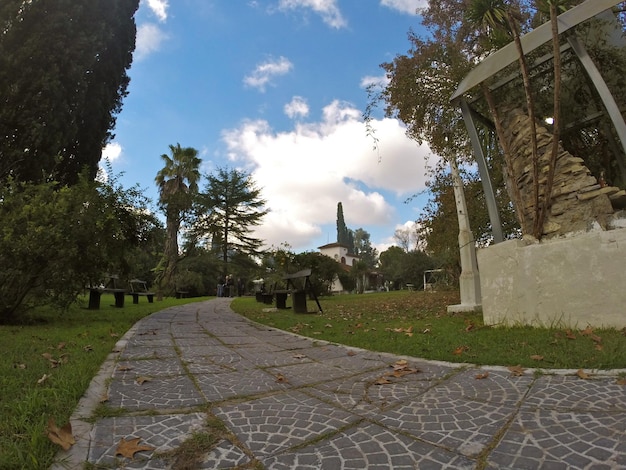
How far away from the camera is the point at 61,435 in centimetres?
168

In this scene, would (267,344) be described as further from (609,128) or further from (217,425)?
(609,128)

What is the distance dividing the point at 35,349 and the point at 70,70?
938 cm

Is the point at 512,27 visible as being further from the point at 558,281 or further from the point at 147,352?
the point at 147,352

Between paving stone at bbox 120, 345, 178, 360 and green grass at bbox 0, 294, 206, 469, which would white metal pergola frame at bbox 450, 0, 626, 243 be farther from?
green grass at bbox 0, 294, 206, 469

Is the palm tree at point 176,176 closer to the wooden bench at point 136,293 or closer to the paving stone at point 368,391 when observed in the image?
the wooden bench at point 136,293

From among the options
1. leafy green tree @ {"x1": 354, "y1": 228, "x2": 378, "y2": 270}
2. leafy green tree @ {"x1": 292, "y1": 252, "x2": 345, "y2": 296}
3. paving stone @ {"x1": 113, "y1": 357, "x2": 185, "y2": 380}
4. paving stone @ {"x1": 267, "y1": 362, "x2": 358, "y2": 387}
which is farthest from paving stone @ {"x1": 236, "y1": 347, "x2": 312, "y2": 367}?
leafy green tree @ {"x1": 354, "y1": 228, "x2": 378, "y2": 270}

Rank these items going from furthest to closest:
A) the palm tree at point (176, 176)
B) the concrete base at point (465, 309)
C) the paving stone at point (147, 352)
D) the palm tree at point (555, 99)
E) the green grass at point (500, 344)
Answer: the palm tree at point (176, 176), the concrete base at point (465, 309), the palm tree at point (555, 99), the paving stone at point (147, 352), the green grass at point (500, 344)

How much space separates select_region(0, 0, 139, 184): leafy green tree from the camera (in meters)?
9.48

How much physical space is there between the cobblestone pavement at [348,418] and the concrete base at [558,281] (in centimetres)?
198

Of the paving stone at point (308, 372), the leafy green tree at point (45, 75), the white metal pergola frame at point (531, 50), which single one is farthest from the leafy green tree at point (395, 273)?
the paving stone at point (308, 372)

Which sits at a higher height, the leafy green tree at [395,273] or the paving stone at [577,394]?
the leafy green tree at [395,273]

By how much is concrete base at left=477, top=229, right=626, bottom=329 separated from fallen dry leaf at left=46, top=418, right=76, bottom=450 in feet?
16.0

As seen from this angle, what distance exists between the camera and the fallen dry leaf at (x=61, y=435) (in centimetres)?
161

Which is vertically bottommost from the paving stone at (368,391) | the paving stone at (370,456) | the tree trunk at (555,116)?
the paving stone at (370,456)
